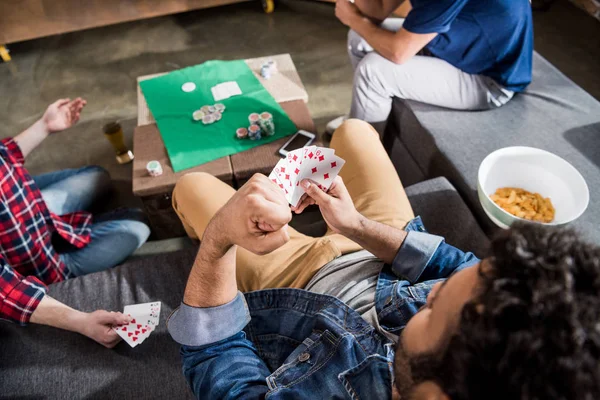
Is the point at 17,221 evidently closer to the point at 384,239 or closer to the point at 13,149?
the point at 13,149

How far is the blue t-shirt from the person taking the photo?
1.73 m

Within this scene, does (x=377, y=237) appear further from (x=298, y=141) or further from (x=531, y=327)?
(x=298, y=141)

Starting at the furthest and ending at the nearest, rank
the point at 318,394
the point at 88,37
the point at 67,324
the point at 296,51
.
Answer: the point at 88,37 < the point at 296,51 < the point at 67,324 < the point at 318,394

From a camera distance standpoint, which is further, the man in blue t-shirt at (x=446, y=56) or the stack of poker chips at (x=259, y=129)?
the stack of poker chips at (x=259, y=129)

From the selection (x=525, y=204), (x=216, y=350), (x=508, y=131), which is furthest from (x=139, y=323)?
(x=508, y=131)

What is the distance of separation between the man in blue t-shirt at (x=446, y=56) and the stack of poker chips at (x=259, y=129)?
52cm

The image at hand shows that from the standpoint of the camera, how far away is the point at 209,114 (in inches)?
82.0

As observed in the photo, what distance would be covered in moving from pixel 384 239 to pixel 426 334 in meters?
0.51

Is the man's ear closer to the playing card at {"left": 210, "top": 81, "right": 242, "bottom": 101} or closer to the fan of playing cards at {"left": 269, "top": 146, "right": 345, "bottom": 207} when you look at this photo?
the fan of playing cards at {"left": 269, "top": 146, "right": 345, "bottom": 207}

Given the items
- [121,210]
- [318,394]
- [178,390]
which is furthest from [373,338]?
[121,210]

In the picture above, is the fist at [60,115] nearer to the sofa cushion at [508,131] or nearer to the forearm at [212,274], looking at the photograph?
the forearm at [212,274]

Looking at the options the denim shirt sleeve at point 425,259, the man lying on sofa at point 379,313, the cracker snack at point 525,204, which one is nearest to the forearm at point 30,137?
the man lying on sofa at point 379,313

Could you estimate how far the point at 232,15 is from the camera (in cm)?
363

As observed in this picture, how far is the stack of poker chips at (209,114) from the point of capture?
2.05m
